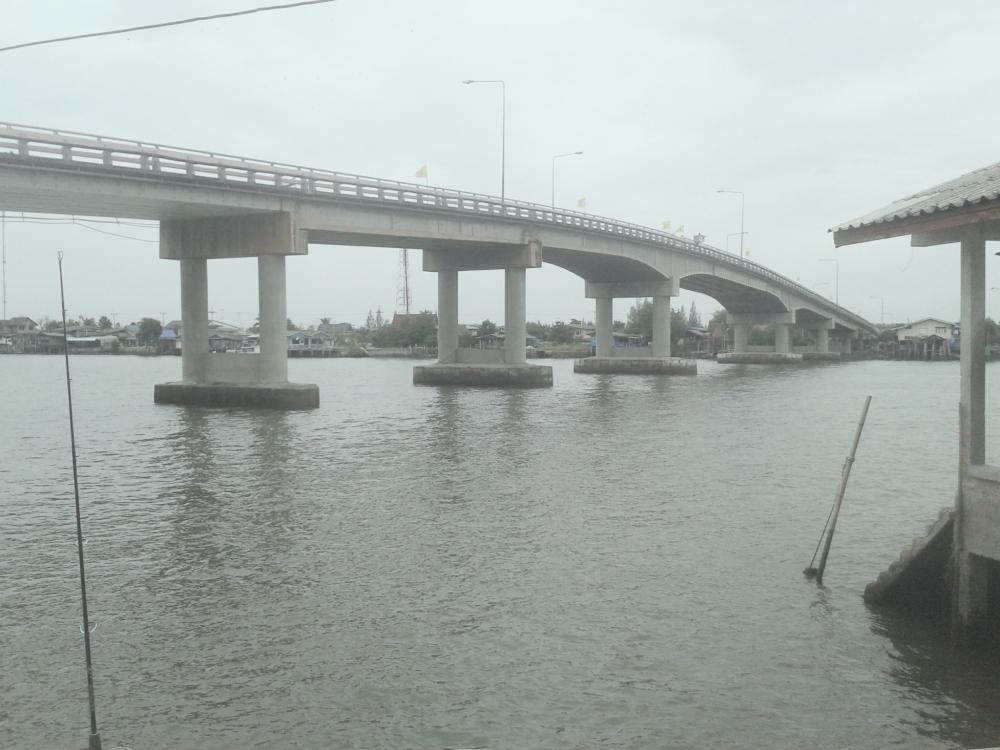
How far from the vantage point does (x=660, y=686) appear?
28.1 ft

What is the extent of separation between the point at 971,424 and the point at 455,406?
33601mm

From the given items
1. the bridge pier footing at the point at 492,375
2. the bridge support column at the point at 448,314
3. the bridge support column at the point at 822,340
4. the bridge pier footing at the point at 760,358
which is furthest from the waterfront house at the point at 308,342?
the bridge pier footing at the point at 492,375

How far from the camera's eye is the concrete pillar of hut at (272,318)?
1537 inches

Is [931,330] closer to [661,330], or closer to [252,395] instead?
[661,330]

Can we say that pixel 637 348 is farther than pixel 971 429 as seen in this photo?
Yes

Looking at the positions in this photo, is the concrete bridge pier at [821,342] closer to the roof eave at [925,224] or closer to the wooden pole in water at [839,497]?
the wooden pole in water at [839,497]

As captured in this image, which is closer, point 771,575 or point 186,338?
point 771,575

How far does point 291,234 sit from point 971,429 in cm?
3333

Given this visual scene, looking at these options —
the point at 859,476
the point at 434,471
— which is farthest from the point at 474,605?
the point at 859,476

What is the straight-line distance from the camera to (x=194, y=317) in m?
41.2

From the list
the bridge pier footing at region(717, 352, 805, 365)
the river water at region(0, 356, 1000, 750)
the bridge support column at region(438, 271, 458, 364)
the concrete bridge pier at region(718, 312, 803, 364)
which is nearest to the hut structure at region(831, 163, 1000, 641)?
the river water at region(0, 356, 1000, 750)


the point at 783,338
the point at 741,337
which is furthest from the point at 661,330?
the point at 741,337

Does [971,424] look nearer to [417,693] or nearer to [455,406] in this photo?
[417,693]

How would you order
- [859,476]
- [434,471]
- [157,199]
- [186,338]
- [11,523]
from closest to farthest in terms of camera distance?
[11,523] → [859,476] → [434,471] → [157,199] → [186,338]
